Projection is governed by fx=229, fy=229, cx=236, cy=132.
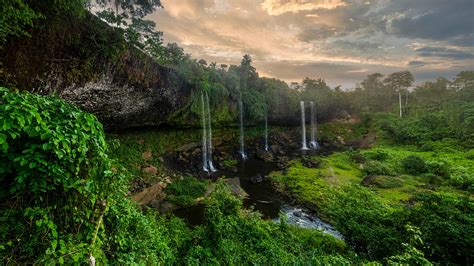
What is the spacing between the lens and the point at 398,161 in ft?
74.3

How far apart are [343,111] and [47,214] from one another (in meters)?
50.8

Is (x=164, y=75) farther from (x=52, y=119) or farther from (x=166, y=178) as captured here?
(x=52, y=119)

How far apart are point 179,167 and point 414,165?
855 inches

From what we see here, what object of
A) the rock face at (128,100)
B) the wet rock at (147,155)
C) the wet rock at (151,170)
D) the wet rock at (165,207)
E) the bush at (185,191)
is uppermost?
the rock face at (128,100)

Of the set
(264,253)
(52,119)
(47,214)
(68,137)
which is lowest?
(264,253)

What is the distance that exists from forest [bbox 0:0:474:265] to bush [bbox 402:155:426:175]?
0.12 metres

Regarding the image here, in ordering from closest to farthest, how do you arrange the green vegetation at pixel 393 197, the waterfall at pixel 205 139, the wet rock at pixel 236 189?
the green vegetation at pixel 393 197
the wet rock at pixel 236 189
the waterfall at pixel 205 139

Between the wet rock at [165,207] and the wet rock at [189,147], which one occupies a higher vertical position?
the wet rock at [189,147]

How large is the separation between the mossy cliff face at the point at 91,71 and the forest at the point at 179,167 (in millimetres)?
73

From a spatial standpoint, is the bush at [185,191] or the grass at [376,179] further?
the grass at [376,179]

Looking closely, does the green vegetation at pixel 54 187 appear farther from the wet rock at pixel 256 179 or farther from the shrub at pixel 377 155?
the shrub at pixel 377 155

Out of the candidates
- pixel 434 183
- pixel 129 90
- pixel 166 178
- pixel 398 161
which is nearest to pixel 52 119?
pixel 129 90

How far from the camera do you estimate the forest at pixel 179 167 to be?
9.80 feet

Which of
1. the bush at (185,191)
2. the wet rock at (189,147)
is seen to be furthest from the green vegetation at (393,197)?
the wet rock at (189,147)
